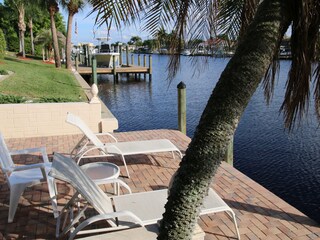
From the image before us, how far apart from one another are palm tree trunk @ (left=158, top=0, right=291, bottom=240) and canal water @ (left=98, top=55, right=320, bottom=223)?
23.8 inches

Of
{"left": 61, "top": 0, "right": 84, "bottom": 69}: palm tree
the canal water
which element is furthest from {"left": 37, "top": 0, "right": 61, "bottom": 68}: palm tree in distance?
the canal water

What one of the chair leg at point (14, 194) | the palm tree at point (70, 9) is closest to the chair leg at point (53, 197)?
the chair leg at point (14, 194)

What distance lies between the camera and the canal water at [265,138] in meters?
7.11

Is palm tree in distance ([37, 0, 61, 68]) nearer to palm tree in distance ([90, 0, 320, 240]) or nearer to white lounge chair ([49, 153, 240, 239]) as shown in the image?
white lounge chair ([49, 153, 240, 239])

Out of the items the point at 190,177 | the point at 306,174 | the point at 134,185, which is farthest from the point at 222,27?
the point at 306,174

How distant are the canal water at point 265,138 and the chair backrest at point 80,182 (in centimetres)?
127

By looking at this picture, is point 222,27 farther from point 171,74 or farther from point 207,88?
point 207,88

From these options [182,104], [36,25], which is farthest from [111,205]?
[36,25]

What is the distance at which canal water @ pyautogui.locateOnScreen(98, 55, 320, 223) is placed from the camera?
7113mm

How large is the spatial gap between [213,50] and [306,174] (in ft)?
23.4

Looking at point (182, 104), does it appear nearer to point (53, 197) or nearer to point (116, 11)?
point (53, 197)

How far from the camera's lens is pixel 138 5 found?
2.06 m

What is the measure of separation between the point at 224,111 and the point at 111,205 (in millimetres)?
Result: 2103

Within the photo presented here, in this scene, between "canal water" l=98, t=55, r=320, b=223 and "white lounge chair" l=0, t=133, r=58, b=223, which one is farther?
"canal water" l=98, t=55, r=320, b=223
